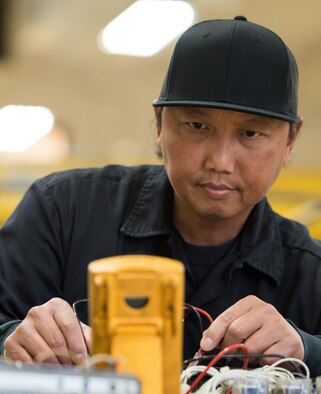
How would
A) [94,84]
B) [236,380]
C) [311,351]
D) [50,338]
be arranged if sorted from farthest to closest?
[94,84], [311,351], [50,338], [236,380]

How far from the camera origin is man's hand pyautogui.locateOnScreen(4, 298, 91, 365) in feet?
4.25

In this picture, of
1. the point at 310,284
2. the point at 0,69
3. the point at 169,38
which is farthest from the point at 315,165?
the point at 310,284

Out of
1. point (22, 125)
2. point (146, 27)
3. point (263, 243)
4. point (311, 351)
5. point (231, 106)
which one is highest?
point (146, 27)

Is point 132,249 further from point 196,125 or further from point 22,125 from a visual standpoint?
point 22,125

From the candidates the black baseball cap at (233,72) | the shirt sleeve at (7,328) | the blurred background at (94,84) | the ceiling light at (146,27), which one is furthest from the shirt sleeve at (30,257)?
the ceiling light at (146,27)

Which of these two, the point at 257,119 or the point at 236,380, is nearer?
the point at 236,380

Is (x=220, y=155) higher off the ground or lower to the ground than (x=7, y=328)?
higher

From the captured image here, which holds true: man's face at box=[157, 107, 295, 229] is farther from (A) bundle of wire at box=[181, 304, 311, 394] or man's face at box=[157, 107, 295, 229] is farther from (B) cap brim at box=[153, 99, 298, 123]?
(A) bundle of wire at box=[181, 304, 311, 394]

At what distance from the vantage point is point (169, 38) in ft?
21.5

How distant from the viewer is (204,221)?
184 cm

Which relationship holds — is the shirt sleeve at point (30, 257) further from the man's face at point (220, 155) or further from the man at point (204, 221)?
the man's face at point (220, 155)

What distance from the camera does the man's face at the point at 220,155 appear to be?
1591mm

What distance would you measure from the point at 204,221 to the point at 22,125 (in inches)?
295

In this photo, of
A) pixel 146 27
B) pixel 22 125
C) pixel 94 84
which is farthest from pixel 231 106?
pixel 22 125
